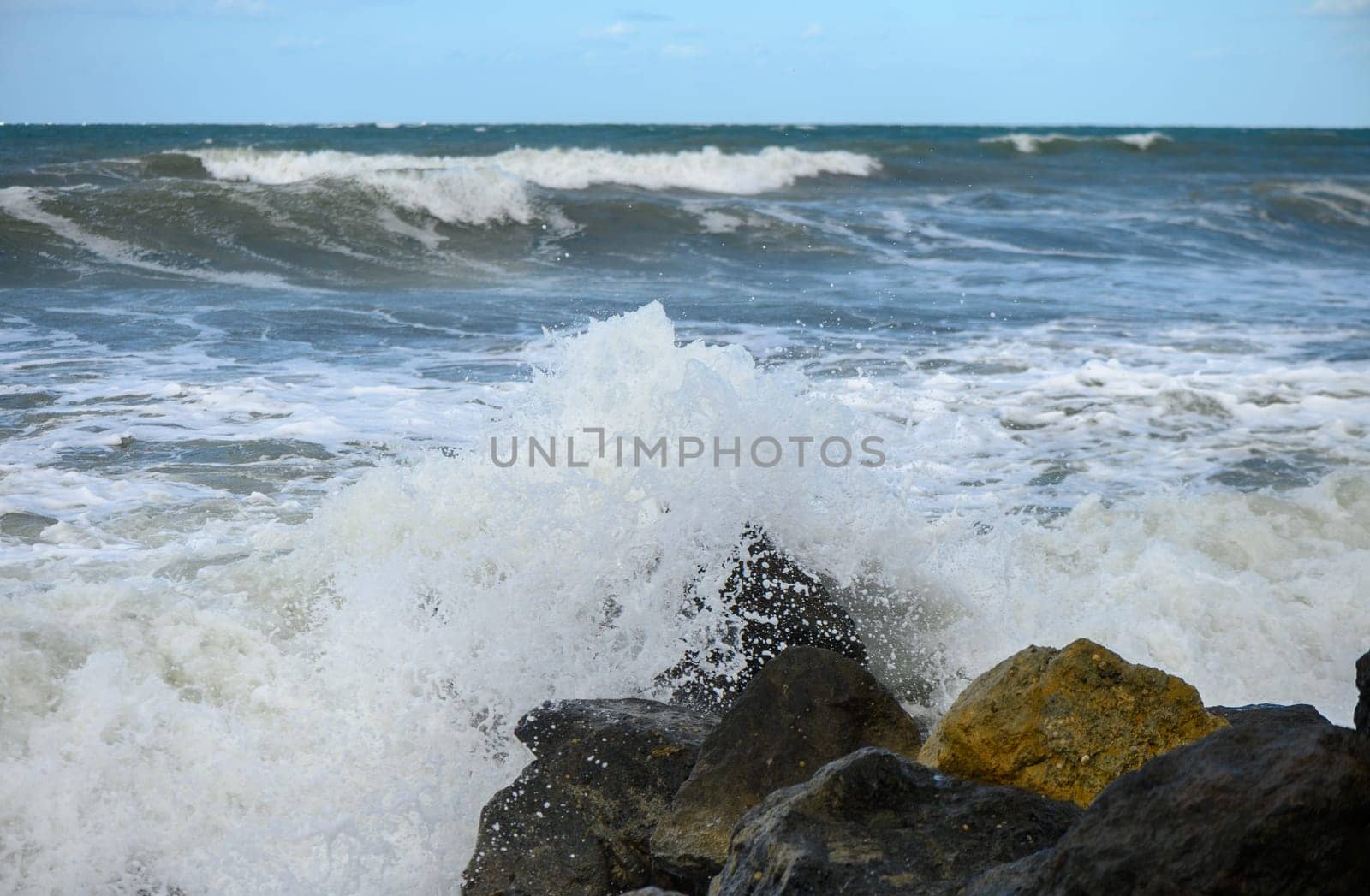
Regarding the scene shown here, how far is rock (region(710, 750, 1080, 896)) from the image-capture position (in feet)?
7.19

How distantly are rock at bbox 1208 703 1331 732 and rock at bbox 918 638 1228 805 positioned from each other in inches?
5.8

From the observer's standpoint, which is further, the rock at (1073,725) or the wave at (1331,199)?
the wave at (1331,199)

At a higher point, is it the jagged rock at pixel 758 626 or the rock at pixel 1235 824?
the rock at pixel 1235 824

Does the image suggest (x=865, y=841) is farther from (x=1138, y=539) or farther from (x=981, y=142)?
(x=981, y=142)

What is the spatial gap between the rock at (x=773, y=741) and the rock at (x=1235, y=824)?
985 millimetres

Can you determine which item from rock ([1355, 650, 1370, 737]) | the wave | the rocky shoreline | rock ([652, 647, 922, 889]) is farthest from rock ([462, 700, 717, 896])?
the wave

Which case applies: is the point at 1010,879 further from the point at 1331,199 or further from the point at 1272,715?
the point at 1331,199

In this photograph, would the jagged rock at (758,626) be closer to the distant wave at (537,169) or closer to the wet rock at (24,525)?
the wet rock at (24,525)

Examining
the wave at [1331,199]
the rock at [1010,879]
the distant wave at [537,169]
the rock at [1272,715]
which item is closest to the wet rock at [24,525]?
the rock at [1010,879]

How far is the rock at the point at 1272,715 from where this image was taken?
8.99 feet

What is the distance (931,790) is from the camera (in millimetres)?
2455

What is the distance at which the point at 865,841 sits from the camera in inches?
89.8

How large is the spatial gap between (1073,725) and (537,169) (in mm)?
20996

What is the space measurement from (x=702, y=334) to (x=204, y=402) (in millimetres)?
3857
